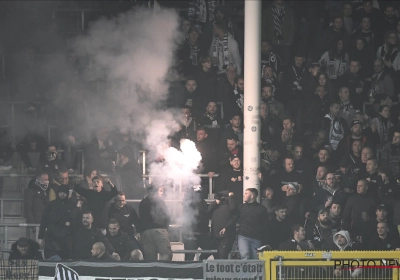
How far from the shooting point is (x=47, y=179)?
13828 mm

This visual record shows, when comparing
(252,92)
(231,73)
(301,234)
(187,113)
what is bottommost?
(301,234)

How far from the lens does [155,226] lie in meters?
13.1

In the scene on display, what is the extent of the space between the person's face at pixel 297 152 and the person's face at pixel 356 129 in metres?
0.88

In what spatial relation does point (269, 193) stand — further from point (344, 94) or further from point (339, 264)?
point (339, 264)

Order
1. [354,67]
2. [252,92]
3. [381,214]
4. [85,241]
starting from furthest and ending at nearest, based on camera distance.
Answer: [354,67]
[252,92]
[381,214]
[85,241]

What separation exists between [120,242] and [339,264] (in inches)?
133

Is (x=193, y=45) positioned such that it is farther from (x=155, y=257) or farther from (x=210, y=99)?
(x=155, y=257)

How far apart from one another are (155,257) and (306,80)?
4035 mm

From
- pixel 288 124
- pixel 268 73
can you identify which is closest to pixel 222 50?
pixel 268 73

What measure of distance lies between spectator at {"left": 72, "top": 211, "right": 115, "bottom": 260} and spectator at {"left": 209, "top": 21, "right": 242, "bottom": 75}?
3.94 metres

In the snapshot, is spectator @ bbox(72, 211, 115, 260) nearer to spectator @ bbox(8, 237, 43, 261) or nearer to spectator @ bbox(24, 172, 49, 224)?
spectator @ bbox(8, 237, 43, 261)

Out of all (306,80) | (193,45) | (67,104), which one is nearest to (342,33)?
(306,80)

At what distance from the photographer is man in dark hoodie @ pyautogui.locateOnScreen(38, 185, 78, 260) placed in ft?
42.2

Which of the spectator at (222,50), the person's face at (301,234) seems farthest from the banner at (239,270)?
the spectator at (222,50)
